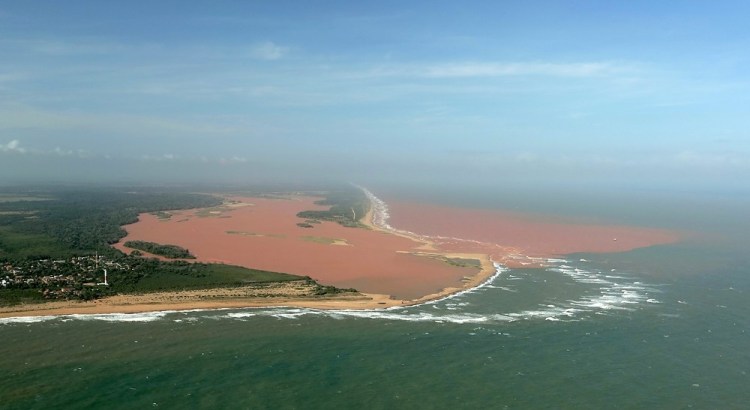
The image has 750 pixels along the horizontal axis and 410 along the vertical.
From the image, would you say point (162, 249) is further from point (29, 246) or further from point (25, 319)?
point (25, 319)

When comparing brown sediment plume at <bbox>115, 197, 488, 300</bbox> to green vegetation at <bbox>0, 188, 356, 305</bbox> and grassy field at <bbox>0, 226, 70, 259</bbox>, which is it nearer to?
green vegetation at <bbox>0, 188, 356, 305</bbox>

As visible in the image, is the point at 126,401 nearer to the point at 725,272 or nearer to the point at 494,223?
the point at 725,272

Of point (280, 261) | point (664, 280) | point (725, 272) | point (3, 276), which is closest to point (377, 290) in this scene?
point (280, 261)

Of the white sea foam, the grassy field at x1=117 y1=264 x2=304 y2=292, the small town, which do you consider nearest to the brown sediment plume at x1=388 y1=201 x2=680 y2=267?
the grassy field at x1=117 y1=264 x2=304 y2=292

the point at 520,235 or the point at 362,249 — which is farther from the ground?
the point at 520,235

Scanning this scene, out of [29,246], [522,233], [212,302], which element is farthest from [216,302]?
[522,233]

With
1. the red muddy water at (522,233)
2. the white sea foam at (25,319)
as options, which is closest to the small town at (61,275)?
the white sea foam at (25,319)
